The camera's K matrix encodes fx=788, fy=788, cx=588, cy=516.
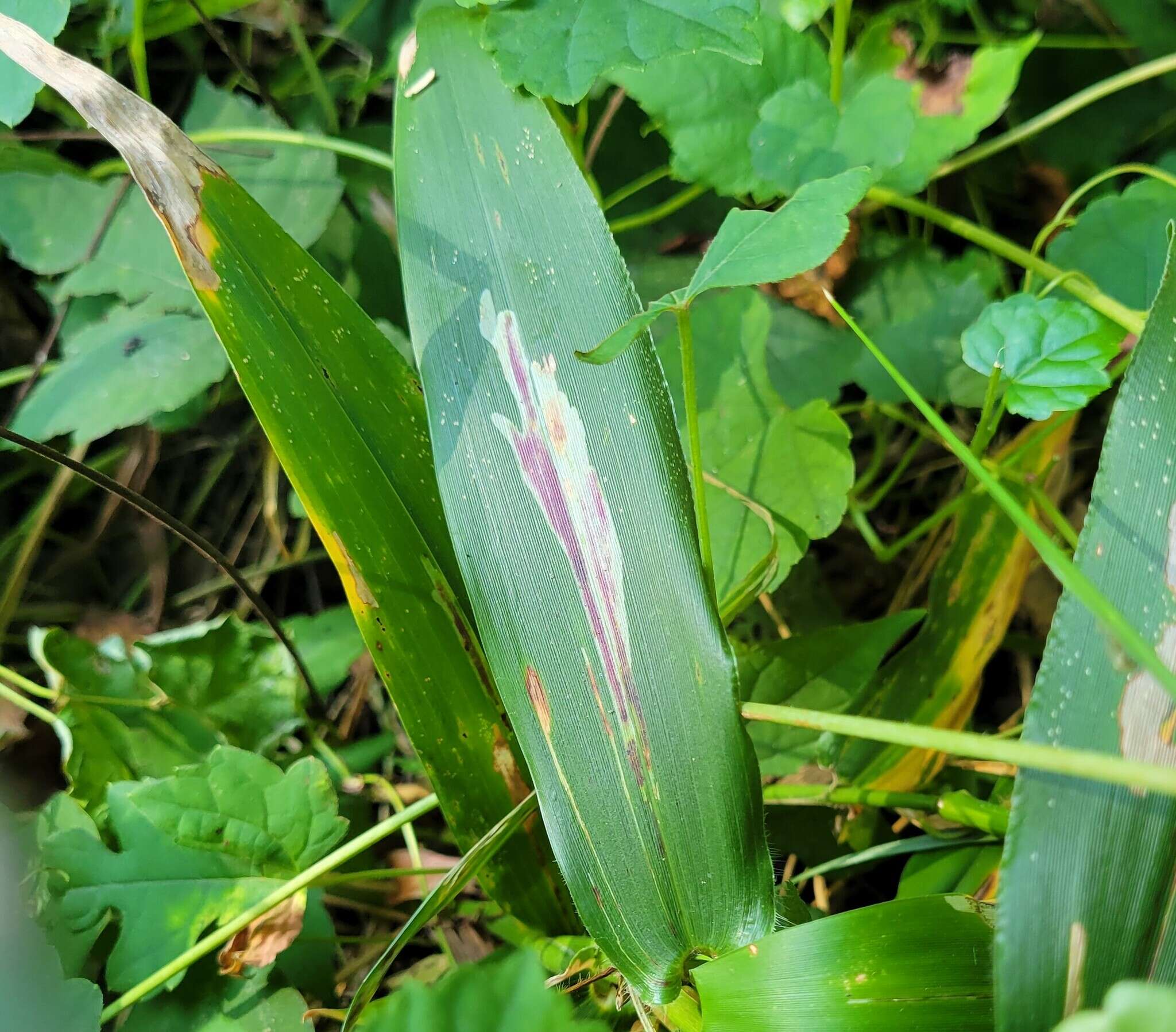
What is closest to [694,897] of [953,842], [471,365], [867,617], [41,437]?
[953,842]

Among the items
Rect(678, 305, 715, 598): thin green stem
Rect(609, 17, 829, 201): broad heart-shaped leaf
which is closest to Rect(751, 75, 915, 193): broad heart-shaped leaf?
Rect(609, 17, 829, 201): broad heart-shaped leaf

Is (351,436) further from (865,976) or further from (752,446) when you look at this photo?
(865,976)

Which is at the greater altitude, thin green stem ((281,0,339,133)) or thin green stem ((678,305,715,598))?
thin green stem ((281,0,339,133))

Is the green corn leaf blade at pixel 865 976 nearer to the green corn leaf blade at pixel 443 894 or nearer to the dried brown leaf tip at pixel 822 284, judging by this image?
the green corn leaf blade at pixel 443 894

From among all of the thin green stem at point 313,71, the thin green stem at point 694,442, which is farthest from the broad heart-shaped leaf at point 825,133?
the thin green stem at point 313,71

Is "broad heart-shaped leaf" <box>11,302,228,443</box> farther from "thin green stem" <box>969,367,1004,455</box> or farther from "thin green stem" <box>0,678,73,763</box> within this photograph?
"thin green stem" <box>969,367,1004,455</box>

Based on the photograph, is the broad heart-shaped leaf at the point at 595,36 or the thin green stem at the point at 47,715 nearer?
the broad heart-shaped leaf at the point at 595,36

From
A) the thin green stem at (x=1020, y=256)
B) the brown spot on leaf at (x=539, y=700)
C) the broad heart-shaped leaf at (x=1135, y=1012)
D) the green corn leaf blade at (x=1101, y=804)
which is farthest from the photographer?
the thin green stem at (x=1020, y=256)
